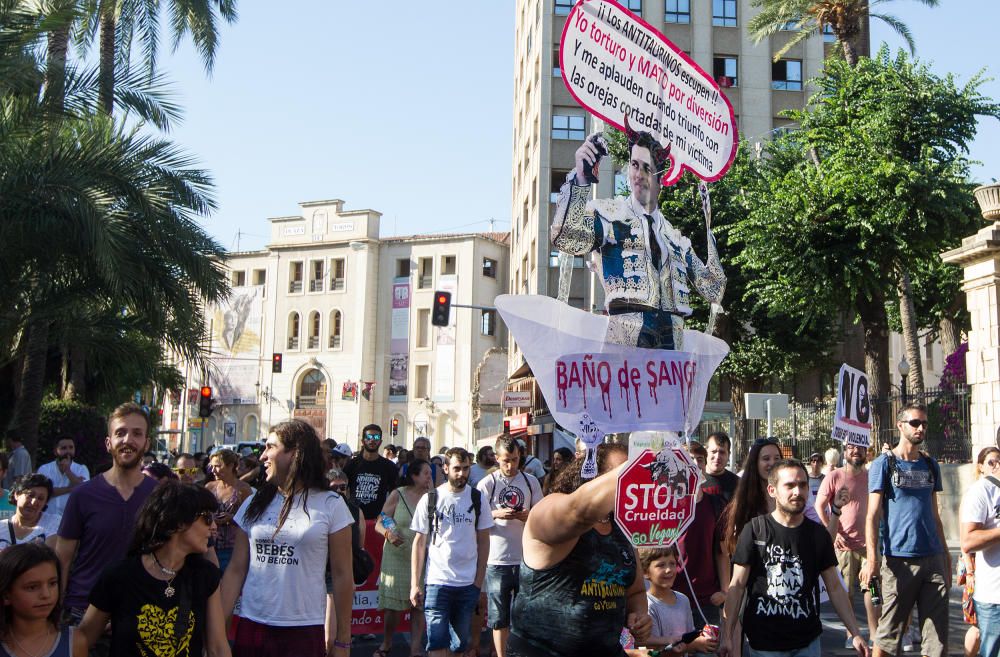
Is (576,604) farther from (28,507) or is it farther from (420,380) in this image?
(420,380)

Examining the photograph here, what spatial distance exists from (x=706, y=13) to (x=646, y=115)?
4202 centimetres

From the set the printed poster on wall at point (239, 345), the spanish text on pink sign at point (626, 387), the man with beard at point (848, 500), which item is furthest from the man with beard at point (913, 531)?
the printed poster on wall at point (239, 345)

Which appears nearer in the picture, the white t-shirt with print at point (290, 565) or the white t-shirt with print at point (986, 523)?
the white t-shirt with print at point (290, 565)

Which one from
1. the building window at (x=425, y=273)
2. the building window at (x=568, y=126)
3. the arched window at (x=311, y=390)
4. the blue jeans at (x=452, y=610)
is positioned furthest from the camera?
the arched window at (x=311, y=390)

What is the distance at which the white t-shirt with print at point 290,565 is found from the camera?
188 inches

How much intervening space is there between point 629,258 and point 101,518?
9.21ft

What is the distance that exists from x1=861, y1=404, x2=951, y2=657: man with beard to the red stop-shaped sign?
13.0 ft

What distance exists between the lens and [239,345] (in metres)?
66.6

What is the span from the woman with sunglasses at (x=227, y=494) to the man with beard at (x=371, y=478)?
2.47 metres

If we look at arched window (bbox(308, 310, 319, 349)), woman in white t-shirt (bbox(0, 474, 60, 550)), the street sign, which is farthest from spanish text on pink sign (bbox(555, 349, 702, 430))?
arched window (bbox(308, 310, 319, 349))

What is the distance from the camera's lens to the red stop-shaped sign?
3.78m

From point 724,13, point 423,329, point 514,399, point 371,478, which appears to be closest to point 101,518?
point 371,478

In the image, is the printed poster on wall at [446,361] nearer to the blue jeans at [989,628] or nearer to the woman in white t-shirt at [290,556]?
the blue jeans at [989,628]

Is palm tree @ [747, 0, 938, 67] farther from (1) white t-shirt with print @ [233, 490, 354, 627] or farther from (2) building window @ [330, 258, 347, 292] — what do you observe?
(2) building window @ [330, 258, 347, 292]
